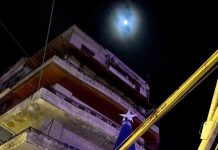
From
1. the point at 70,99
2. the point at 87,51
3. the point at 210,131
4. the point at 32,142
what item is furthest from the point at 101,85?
the point at 210,131

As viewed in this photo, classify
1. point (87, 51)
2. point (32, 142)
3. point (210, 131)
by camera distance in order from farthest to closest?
point (87, 51) < point (32, 142) < point (210, 131)

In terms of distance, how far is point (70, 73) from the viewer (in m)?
27.8

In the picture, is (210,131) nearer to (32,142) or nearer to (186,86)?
(186,86)

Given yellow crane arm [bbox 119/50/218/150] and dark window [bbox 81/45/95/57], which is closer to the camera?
yellow crane arm [bbox 119/50/218/150]

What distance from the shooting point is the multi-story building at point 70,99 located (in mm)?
24938

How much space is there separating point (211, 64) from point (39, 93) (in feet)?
57.1

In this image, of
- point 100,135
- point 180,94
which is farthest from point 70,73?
point 180,94

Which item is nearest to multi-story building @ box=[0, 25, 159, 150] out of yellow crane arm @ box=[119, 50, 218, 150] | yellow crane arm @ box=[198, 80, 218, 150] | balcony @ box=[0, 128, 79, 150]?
balcony @ box=[0, 128, 79, 150]

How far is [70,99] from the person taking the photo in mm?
26312

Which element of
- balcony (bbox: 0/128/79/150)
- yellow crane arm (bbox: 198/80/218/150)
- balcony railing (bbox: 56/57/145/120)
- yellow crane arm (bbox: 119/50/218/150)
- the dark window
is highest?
the dark window

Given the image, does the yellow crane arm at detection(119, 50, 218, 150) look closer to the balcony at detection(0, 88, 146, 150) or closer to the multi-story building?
the multi-story building

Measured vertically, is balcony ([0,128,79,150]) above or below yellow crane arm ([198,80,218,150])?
above

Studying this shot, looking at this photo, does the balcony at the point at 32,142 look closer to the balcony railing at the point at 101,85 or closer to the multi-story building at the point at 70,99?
the multi-story building at the point at 70,99

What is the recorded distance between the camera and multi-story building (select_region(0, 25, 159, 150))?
81.8 ft
